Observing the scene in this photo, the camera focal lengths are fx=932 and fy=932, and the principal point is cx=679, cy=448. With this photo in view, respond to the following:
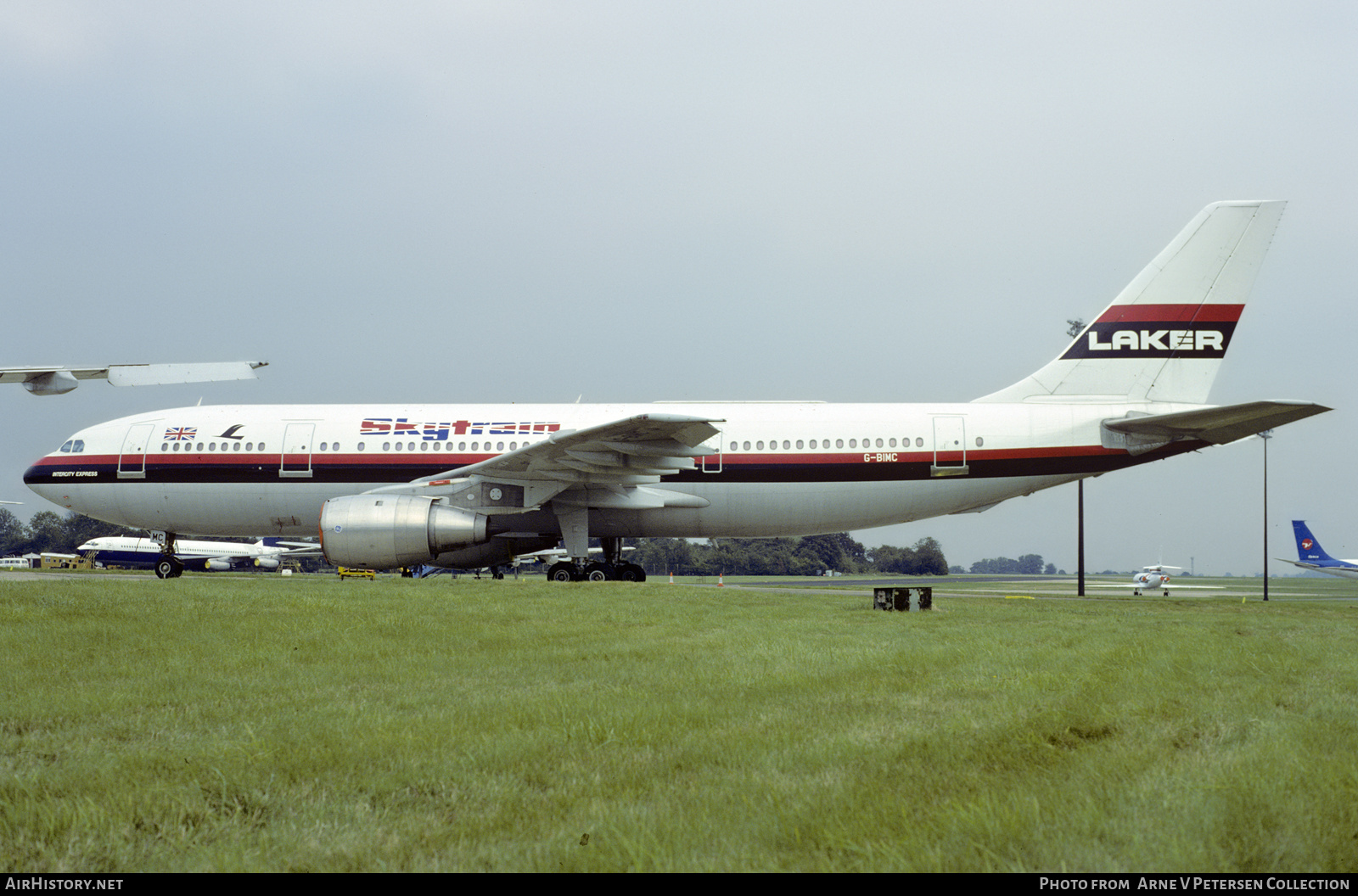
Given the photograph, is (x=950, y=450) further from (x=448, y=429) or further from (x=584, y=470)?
(x=448, y=429)

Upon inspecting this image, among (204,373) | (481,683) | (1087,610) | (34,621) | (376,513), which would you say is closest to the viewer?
(481,683)

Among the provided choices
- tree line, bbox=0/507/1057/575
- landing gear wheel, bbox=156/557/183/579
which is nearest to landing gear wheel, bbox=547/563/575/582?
landing gear wheel, bbox=156/557/183/579

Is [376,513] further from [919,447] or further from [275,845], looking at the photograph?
[275,845]

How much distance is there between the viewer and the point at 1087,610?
49.4 feet

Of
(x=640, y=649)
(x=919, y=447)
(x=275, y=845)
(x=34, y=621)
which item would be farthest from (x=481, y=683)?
(x=919, y=447)

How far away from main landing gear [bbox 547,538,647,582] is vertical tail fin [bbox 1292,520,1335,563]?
56453mm

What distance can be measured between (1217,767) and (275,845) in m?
3.80

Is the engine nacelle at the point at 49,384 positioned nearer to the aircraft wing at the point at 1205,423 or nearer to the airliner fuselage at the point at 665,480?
the airliner fuselage at the point at 665,480

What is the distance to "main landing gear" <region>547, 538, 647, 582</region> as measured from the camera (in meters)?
20.8

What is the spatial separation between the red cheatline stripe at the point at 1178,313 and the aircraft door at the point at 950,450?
433 centimetres

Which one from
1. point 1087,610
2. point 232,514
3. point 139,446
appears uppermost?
point 139,446

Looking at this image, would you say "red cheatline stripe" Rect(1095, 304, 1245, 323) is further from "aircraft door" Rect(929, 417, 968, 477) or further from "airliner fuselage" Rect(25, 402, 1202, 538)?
"aircraft door" Rect(929, 417, 968, 477)

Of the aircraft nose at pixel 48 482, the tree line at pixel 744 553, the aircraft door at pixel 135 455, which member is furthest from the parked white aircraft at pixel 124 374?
the tree line at pixel 744 553

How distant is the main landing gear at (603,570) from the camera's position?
20781mm
